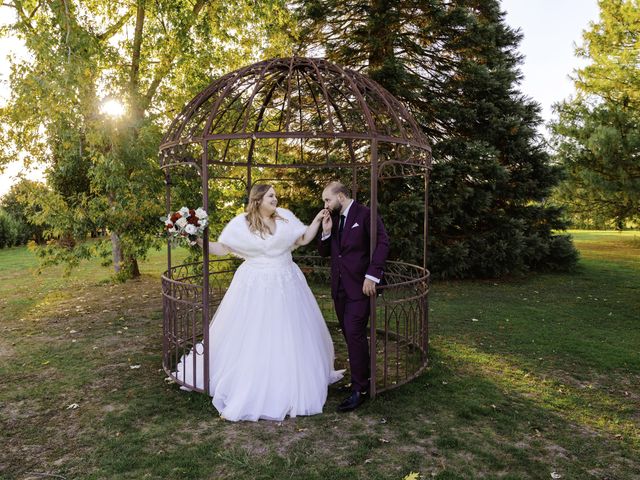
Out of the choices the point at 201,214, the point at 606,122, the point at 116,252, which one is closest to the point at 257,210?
the point at 201,214

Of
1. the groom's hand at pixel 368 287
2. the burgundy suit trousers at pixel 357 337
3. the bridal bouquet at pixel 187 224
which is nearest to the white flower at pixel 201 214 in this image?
the bridal bouquet at pixel 187 224

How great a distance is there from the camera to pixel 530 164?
14.1 meters

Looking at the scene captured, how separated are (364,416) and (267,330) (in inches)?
50.4

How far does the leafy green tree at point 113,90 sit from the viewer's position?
940cm

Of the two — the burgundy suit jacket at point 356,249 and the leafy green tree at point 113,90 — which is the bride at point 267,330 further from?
the leafy green tree at point 113,90

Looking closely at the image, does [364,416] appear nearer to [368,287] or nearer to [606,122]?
[368,287]

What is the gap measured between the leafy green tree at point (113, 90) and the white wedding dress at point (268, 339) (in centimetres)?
568

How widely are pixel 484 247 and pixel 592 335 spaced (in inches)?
215

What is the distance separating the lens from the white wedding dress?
195 inches

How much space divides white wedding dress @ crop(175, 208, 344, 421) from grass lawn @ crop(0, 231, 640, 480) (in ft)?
0.65

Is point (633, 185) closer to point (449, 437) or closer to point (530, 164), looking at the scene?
point (530, 164)

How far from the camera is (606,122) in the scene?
51.7 feet

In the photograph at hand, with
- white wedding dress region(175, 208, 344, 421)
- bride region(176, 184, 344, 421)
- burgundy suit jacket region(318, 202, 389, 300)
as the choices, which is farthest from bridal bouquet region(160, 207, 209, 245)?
burgundy suit jacket region(318, 202, 389, 300)

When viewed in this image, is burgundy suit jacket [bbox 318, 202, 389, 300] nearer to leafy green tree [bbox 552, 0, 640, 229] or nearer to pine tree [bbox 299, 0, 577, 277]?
pine tree [bbox 299, 0, 577, 277]
